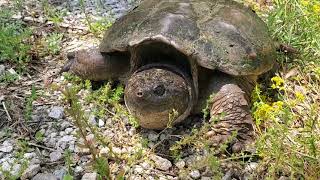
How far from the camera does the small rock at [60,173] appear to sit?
241 cm

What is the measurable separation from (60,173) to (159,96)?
0.58 m

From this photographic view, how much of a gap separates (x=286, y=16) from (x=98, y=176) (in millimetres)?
1674

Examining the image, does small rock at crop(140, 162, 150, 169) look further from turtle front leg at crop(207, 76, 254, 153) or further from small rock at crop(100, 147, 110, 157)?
turtle front leg at crop(207, 76, 254, 153)

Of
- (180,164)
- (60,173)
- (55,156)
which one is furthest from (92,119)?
(180,164)

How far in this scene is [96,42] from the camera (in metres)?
3.50

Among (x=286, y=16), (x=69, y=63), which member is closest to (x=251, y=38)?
(x=286, y=16)

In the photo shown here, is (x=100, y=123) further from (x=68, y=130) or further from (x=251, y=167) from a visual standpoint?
(x=251, y=167)

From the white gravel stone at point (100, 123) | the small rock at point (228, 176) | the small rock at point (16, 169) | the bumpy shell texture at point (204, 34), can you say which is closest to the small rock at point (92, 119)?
the white gravel stone at point (100, 123)

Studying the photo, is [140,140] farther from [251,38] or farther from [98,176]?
[251,38]

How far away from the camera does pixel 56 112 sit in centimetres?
285

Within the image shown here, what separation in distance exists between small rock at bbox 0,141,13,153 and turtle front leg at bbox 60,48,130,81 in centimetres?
63

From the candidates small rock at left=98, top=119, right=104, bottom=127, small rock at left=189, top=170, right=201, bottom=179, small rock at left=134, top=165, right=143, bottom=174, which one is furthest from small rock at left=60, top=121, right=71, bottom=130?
small rock at left=189, top=170, right=201, bottom=179

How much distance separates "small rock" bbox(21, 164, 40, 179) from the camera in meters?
2.38

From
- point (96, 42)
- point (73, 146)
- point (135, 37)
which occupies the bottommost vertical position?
point (73, 146)
